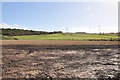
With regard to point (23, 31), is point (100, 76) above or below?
below

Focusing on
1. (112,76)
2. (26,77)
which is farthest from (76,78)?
(26,77)

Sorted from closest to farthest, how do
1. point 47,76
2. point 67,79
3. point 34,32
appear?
point 67,79, point 47,76, point 34,32

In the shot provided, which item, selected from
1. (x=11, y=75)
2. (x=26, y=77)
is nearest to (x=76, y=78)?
(x=26, y=77)

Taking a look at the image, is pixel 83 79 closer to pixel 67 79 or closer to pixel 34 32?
pixel 67 79

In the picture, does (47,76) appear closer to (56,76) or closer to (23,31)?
(56,76)

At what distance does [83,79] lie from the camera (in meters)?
4.30

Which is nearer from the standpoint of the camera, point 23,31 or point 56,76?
point 56,76

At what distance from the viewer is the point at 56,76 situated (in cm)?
452

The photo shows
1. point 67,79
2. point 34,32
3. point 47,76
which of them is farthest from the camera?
point 34,32

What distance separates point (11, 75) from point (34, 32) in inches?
2057

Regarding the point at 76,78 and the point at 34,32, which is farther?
the point at 34,32

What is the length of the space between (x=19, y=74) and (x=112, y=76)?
458cm

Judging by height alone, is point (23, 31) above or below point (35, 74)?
above

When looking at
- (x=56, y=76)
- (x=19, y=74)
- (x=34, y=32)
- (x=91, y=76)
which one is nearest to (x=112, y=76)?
(x=91, y=76)
